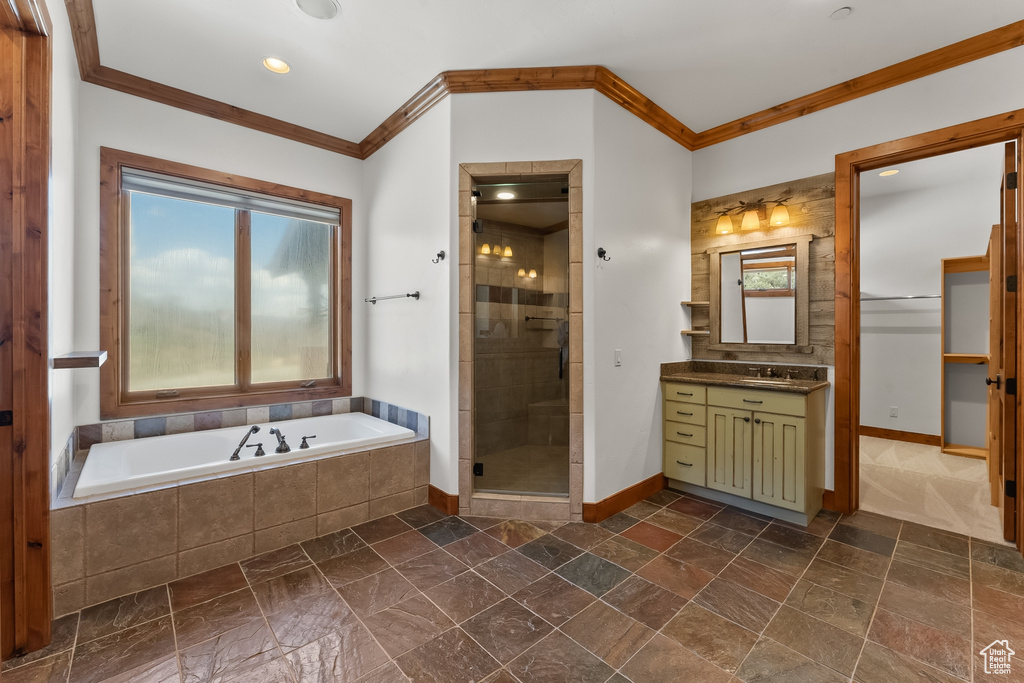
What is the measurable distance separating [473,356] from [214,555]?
168cm

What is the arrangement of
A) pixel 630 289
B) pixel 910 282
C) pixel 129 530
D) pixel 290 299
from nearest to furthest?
pixel 129 530, pixel 630 289, pixel 290 299, pixel 910 282

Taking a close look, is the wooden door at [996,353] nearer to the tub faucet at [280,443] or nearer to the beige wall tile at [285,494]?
the beige wall tile at [285,494]

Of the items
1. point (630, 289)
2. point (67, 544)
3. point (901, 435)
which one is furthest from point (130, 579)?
point (901, 435)

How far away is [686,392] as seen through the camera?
3123 millimetres

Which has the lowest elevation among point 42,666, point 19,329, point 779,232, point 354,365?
point 42,666

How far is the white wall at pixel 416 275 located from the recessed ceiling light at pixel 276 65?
82cm

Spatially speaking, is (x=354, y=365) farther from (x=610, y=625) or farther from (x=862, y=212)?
(x=862, y=212)

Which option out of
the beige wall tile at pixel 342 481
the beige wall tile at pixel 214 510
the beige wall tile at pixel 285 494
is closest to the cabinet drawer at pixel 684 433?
the beige wall tile at pixel 342 481

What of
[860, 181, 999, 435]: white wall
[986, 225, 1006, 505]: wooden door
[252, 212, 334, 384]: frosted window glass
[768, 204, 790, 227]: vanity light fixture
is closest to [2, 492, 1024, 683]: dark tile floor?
[986, 225, 1006, 505]: wooden door

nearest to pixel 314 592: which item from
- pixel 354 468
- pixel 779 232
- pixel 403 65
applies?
pixel 354 468

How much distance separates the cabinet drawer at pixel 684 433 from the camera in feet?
10.0

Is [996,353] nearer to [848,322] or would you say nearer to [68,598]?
[848,322]

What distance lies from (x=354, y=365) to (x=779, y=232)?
11.3 feet

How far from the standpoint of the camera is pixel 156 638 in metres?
1.69
